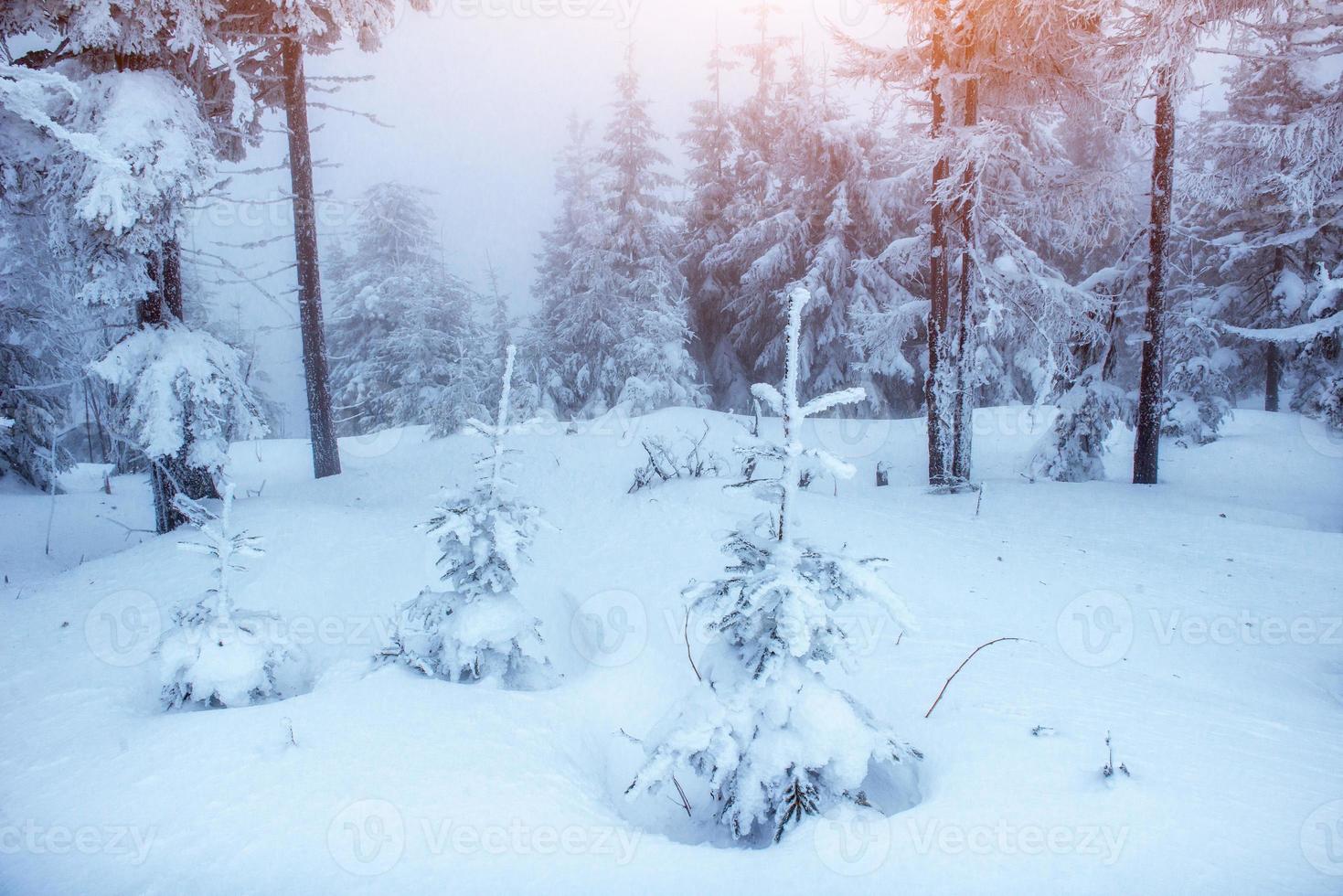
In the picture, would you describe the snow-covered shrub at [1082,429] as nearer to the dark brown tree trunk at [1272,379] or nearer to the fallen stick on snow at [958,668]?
the fallen stick on snow at [958,668]

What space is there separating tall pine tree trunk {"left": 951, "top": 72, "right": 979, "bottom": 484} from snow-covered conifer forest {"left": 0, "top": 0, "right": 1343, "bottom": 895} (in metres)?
0.09

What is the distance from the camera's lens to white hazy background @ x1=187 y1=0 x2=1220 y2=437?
10953 millimetres

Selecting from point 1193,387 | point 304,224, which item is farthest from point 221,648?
point 1193,387

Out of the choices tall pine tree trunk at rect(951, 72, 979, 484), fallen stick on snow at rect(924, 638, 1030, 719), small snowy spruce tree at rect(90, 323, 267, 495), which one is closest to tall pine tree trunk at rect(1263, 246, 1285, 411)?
tall pine tree trunk at rect(951, 72, 979, 484)

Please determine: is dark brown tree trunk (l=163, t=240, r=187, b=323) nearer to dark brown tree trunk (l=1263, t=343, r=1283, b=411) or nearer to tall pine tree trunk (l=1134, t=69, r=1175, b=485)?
tall pine tree trunk (l=1134, t=69, r=1175, b=485)

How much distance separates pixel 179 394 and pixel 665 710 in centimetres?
751

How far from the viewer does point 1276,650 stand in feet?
18.0

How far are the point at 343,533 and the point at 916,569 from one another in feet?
23.8

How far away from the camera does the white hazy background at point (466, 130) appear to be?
10953mm

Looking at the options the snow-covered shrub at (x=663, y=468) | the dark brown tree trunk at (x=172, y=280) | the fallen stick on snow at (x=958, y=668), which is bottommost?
the fallen stick on snow at (x=958, y=668)

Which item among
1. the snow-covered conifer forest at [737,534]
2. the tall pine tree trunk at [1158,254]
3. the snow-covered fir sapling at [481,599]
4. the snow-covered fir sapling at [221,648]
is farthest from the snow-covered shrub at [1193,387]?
the snow-covered fir sapling at [221,648]

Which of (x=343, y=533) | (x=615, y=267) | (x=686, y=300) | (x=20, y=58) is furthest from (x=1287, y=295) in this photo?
(x=20, y=58)

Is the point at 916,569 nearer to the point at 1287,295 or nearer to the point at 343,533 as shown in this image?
the point at 343,533

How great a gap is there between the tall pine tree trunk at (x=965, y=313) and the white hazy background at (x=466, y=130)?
5.76ft
